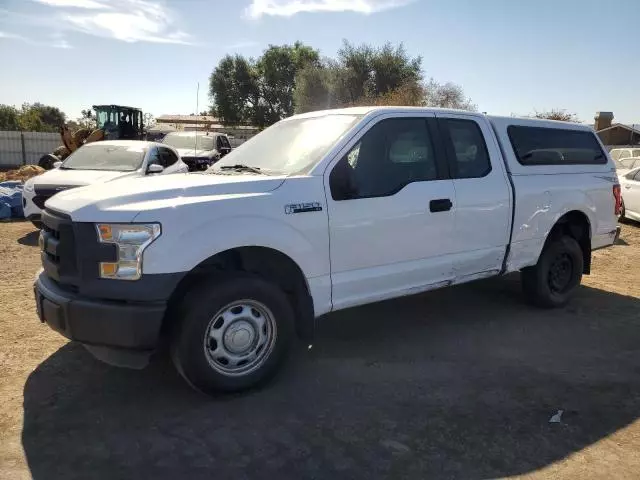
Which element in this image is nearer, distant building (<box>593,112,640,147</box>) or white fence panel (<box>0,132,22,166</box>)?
white fence panel (<box>0,132,22,166</box>)

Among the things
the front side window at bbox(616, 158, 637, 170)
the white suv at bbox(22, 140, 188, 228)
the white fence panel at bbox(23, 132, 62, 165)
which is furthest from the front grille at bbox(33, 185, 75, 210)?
the white fence panel at bbox(23, 132, 62, 165)

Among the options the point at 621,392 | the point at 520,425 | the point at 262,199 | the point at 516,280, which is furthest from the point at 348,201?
the point at 516,280

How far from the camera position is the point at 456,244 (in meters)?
4.82

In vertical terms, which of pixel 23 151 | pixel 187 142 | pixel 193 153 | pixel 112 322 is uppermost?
pixel 23 151

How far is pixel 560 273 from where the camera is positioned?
6.07 m

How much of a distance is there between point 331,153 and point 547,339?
2.75 metres

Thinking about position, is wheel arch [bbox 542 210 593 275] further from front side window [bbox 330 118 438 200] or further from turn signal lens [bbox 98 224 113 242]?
turn signal lens [bbox 98 224 113 242]

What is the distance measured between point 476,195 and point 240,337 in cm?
248

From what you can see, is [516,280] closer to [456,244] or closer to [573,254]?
→ [573,254]

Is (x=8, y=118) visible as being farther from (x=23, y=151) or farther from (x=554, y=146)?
(x=554, y=146)

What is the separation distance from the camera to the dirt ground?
3.05 meters

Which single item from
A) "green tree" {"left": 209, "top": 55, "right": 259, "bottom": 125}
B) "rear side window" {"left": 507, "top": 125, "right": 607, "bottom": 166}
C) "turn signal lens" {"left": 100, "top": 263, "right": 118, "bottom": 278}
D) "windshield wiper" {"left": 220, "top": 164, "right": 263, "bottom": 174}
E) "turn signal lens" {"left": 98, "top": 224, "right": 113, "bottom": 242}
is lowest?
"turn signal lens" {"left": 100, "top": 263, "right": 118, "bottom": 278}

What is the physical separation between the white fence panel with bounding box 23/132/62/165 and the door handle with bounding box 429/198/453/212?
2741cm

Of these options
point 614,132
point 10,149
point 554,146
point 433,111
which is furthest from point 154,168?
point 614,132
